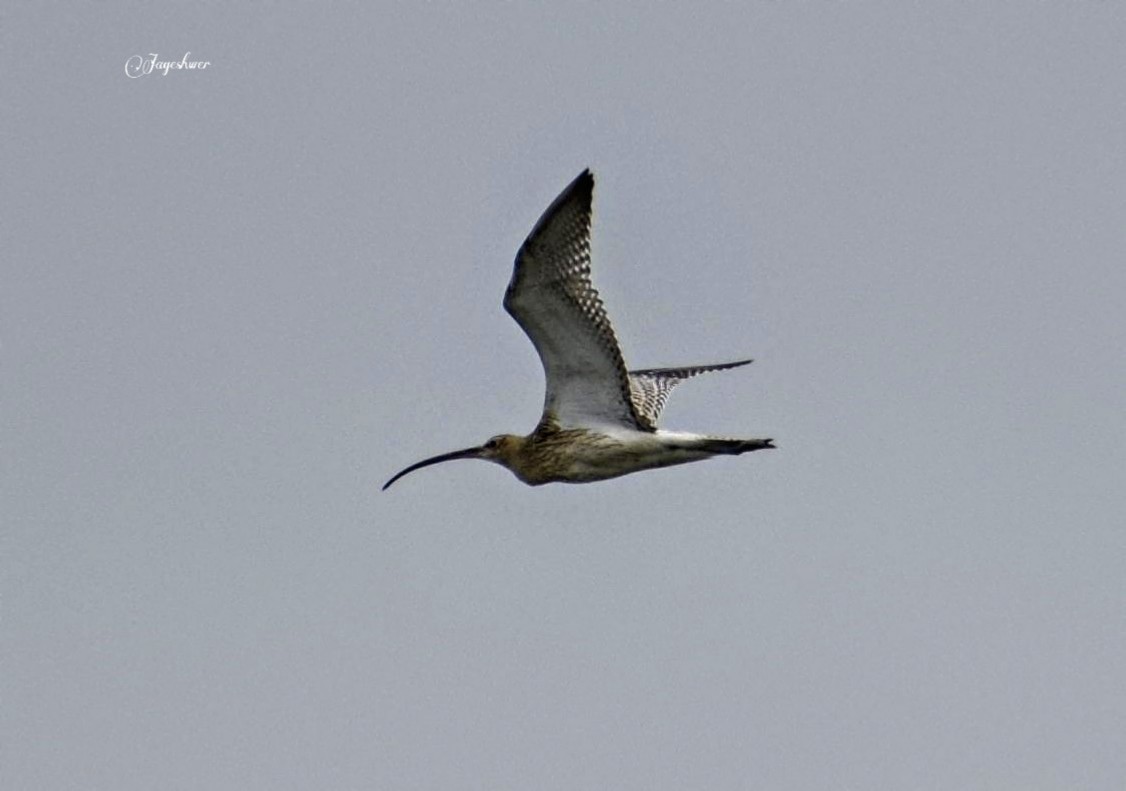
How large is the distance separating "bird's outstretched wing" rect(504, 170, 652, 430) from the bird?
10mm

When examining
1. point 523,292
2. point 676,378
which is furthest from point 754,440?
point 676,378

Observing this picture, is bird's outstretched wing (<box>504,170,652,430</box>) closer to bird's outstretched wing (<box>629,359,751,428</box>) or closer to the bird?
the bird

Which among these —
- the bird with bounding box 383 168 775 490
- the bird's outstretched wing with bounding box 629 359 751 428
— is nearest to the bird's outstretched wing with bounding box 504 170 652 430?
the bird with bounding box 383 168 775 490

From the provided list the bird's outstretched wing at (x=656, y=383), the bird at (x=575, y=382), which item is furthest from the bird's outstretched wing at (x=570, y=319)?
the bird's outstretched wing at (x=656, y=383)

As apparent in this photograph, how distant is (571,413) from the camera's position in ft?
73.6

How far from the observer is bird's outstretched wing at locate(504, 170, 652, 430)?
20.5 meters

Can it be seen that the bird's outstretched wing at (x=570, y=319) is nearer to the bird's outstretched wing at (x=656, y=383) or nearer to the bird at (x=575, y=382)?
the bird at (x=575, y=382)

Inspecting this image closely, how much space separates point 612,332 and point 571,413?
132 cm

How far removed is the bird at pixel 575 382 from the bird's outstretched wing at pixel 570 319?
0.01 m

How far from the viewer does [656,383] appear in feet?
84.9

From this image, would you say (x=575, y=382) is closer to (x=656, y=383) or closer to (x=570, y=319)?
(x=570, y=319)

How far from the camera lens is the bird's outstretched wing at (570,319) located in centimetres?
2053

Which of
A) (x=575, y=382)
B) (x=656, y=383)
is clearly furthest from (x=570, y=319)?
(x=656, y=383)

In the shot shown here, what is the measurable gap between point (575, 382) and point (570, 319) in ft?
3.31
